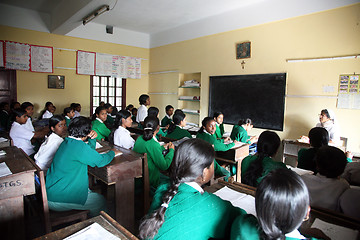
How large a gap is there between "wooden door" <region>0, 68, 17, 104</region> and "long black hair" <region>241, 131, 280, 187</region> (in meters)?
5.26

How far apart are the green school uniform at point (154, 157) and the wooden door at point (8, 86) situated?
424 centimetres

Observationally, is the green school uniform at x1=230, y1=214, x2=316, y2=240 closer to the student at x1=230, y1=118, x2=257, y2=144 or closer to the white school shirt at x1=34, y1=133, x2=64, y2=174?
the white school shirt at x1=34, y1=133, x2=64, y2=174

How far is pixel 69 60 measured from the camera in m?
5.71

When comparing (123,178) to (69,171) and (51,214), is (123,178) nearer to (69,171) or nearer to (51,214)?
(69,171)

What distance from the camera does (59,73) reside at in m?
5.60

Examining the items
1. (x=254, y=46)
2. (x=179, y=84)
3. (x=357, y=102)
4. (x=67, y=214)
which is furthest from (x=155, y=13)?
(x=67, y=214)

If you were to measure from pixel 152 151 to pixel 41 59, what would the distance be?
179 inches

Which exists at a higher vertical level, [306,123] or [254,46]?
[254,46]

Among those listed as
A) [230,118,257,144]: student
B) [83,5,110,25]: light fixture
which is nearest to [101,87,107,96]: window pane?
[83,5,110,25]: light fixture

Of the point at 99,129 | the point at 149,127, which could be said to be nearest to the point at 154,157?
the point at 149,127

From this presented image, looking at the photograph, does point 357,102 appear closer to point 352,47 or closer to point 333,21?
point 352,47

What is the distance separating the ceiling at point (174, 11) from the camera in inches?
153

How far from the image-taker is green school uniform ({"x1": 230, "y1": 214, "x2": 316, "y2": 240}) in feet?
2.57

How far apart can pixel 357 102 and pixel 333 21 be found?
4.13 ft
